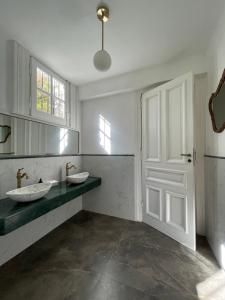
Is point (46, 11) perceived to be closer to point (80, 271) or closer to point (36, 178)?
point (36, 178)

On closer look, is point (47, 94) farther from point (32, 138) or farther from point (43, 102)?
point (32, 138)

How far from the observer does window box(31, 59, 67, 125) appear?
6.51 feet

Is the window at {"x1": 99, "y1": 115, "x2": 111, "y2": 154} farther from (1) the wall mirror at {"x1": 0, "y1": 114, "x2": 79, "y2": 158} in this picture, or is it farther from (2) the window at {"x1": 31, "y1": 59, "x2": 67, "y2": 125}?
(2) the window at {"x1": 31, "y1": 59, "x2": 67, "y2": 125}

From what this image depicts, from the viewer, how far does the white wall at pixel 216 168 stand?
1.47 meters

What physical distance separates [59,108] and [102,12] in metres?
1.48

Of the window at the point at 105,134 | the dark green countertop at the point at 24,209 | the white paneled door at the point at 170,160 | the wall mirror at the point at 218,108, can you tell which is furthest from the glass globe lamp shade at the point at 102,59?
the dark green countertop at the point at 24,209

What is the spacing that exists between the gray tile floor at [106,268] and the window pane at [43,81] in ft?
6.85

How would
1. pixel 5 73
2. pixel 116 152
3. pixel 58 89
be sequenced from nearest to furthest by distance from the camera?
pixel 5 73, pixel 58 89, pixel 116 152

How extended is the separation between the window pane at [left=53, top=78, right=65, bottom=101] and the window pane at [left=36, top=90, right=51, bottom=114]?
21 centimetres

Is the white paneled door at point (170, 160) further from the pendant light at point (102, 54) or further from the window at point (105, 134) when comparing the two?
the pendant light at point (102, 54)

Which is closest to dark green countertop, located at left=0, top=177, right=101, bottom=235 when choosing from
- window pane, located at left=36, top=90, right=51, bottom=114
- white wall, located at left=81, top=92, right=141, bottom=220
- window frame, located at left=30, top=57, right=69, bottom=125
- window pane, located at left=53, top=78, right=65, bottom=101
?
white wall, located at left=81, top=92, right=141, bottom=220

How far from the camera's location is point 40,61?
6.73 feet

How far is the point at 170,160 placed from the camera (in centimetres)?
202

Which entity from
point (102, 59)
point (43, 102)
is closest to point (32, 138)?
point (43, 102)
